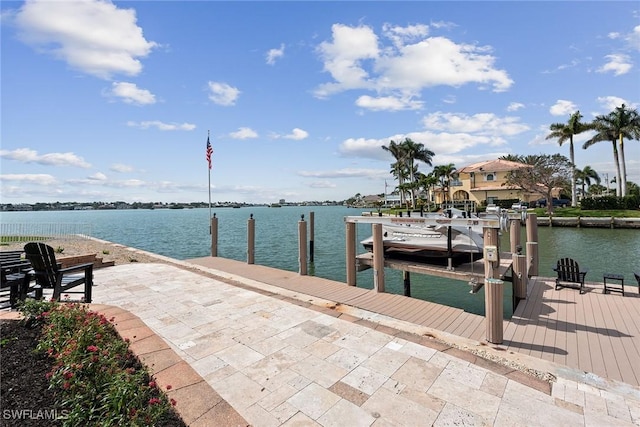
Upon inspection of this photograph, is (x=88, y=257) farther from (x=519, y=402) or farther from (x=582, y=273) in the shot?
(x=582, y=273)

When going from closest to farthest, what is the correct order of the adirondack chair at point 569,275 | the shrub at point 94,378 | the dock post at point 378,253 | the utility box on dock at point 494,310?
the shrub at point 94,378 → the utility box on dock at point 494,310 → the dock post at point 378,253 → the adirondack chair at point 569,275

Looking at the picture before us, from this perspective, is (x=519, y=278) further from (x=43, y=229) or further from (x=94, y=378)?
(x=43, y=229)

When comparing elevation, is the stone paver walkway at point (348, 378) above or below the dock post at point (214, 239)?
below

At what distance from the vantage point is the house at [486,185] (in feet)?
151

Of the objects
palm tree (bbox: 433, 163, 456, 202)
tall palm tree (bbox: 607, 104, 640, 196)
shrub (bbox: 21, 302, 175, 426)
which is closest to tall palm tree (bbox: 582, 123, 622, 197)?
tall palm tree (bbox: 607, 104, 640, 196)

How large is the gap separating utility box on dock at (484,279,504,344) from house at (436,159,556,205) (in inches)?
1673

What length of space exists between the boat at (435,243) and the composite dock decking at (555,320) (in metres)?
1.85

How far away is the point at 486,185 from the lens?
4912cm

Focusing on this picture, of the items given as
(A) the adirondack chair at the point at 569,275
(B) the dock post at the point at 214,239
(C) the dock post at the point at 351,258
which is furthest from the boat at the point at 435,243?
(B) the dock post at the point at 214,239

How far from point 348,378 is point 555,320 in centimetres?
524

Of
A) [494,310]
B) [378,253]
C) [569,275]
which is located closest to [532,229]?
[569,275]

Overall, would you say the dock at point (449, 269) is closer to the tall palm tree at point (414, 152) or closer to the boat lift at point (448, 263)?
the boat lift at point (448, 263)

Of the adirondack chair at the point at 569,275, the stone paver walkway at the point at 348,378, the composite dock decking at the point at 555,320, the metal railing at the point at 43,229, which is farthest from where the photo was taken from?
the metal railing at the point at 43,229

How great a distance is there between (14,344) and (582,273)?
11.3m
